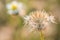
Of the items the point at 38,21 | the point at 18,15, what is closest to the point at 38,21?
the point at 38,21

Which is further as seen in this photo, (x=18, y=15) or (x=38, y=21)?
(x=18, y=15)

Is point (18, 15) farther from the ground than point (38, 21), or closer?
farther from the ground

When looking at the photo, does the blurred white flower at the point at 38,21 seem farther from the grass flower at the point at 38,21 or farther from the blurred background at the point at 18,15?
the blurred background at the point at 18,15

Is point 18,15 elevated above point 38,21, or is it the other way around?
point 18,15

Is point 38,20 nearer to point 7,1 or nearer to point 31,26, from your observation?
point 31,26

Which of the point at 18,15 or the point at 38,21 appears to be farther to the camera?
the point at 18,15

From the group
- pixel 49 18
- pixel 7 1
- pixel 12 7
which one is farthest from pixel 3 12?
pixel 49 18

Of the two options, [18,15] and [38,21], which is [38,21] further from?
[18,15]

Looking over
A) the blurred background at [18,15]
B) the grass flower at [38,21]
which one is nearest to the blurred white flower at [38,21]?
the grass flower at [38,21]

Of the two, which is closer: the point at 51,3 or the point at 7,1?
the point at 7,1
